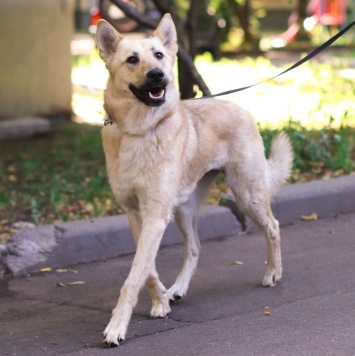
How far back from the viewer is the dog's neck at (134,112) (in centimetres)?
548

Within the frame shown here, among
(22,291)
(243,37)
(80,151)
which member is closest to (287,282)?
(22,291)

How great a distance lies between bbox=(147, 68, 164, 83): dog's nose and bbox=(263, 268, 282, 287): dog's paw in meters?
1.69

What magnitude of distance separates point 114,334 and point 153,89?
142 centimetres

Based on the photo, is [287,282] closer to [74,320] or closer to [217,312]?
[217,312]

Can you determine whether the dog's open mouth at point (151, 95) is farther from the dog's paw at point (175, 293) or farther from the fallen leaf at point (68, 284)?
the fallen leaf at point (68, 284)

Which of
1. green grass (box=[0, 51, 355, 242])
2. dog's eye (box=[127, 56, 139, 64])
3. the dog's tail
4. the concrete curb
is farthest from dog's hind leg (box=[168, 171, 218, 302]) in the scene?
green grass (box=[0, 51, 355, 242])

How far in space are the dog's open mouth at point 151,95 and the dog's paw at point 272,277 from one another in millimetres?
1554

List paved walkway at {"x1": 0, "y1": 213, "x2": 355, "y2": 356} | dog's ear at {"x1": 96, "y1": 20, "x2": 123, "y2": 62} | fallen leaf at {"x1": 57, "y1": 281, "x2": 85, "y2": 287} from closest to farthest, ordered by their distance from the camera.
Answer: paved walkway at {"x1": 0, "y1": 213, "x2": 355, "y2": 356}
dog's ear at {"x1": 96, "y1": 20, "x2": 123, "y2": 62}
fallen leaf at {"x1": 57, "y1": 281, "x2": 85, "y2": 287}

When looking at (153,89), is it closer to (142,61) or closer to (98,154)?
(142,61)

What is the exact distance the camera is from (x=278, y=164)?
6.62m

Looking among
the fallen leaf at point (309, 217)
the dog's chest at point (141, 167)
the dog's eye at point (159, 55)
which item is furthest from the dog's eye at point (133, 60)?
the fallen leaf at point (309, 217)

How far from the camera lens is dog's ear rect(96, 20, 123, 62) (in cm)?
554

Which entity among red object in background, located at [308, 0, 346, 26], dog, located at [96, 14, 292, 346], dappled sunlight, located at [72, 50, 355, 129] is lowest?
red object in background, located at [308, 0, 346, 26]

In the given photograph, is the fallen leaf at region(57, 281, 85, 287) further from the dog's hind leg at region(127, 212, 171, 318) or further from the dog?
the dog's hind leg at region(127, 212, 171, 318)
